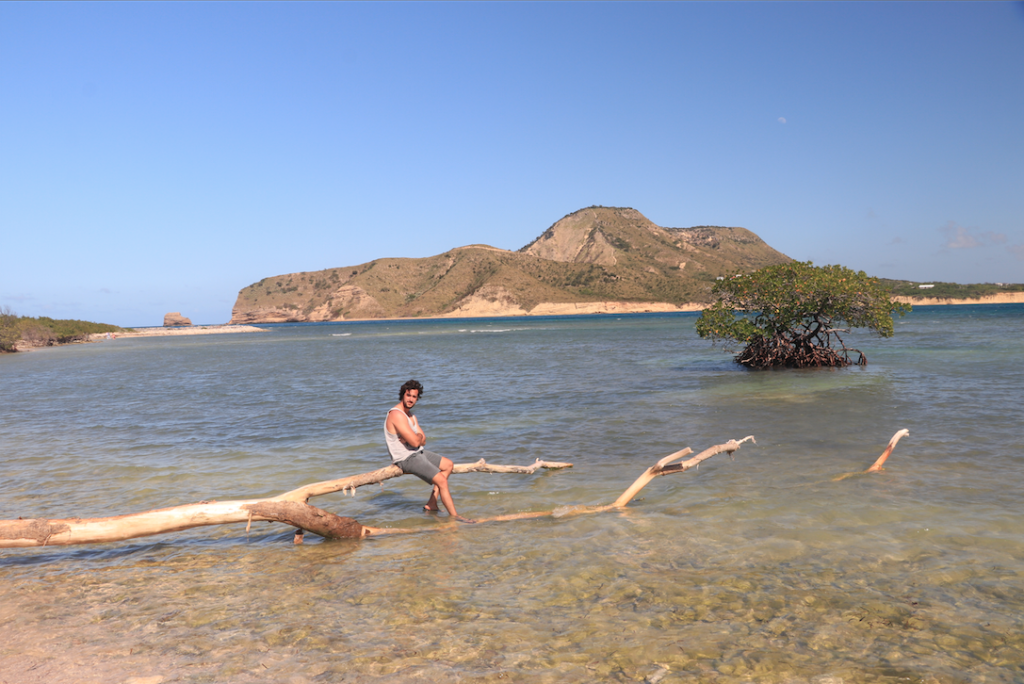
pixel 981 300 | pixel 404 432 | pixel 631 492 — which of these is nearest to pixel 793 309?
pixel 631 492

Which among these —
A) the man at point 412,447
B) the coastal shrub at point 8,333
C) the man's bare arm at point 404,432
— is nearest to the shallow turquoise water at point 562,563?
the man at point 412,447

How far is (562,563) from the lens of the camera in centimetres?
729

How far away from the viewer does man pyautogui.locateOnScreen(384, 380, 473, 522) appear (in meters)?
8.85

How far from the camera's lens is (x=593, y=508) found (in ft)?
30.4

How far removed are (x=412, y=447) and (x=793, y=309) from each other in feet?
73.3

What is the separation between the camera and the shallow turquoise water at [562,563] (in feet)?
16.9

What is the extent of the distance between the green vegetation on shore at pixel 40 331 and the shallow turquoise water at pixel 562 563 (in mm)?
64878

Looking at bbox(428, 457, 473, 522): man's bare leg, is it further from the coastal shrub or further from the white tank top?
the coastal shrub

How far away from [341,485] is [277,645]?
2.77 m

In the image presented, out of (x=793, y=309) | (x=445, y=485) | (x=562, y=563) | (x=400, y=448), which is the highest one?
(x=793, y=309)

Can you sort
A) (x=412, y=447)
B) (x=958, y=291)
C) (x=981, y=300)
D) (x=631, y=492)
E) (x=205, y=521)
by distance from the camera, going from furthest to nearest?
(x=958, y=291) → (x=981, y=300) → (x=631, y=492) → (x=412, y=447) → (x=205, y=521)

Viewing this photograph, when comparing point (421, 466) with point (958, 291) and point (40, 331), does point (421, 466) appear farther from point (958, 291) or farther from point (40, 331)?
point (958, 291)

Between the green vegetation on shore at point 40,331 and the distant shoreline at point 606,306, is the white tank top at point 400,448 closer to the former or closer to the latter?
the green vegetation on shore at point 40,331

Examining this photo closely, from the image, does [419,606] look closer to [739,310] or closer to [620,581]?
[620,581]
